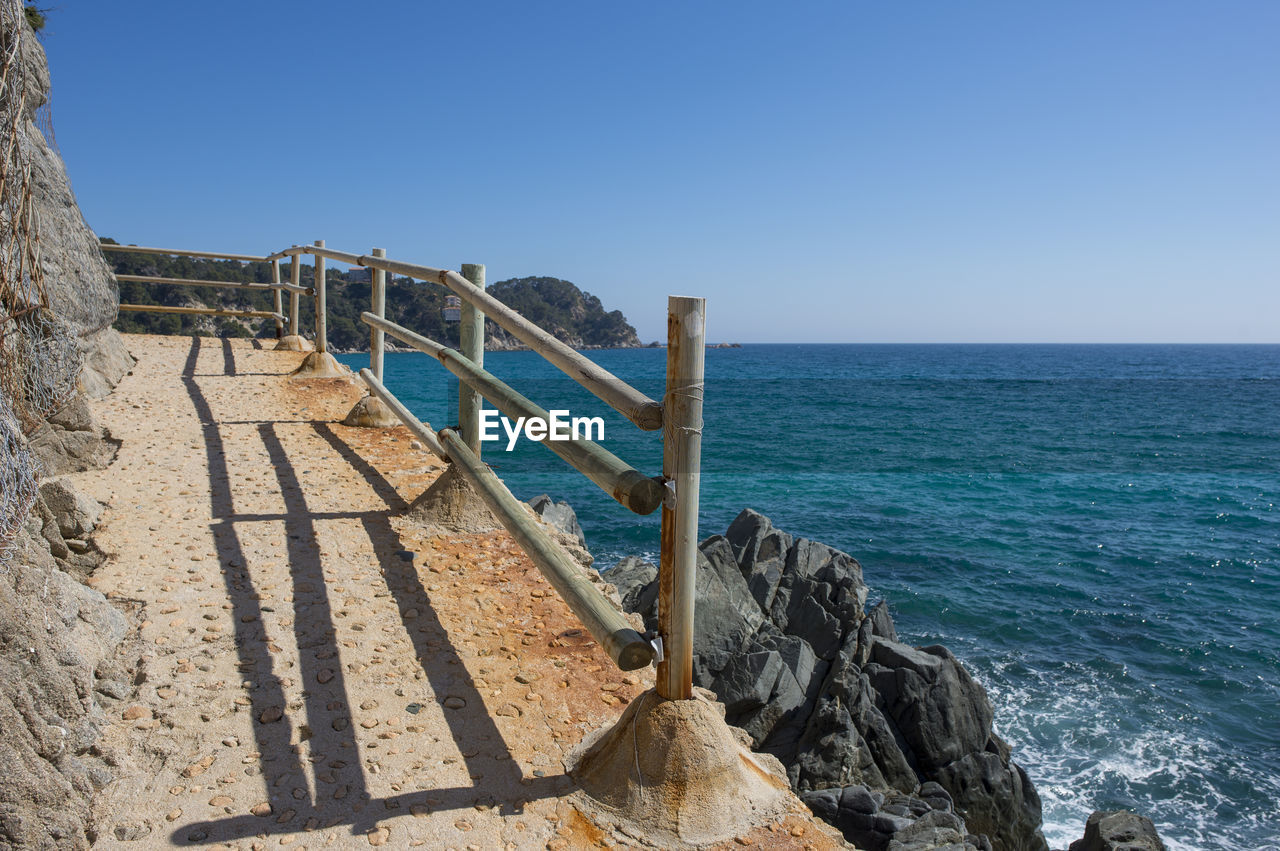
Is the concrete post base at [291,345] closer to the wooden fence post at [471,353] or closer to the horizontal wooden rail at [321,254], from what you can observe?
the horizontal wooden rail at [321,254]

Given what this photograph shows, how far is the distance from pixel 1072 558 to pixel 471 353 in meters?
17.6

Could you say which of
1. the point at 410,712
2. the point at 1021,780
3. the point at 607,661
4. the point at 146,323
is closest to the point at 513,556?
the point at 607,661

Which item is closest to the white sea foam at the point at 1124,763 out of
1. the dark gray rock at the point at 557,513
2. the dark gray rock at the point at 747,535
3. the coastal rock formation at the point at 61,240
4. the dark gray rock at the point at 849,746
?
the dark gray rock at the point at 849,746

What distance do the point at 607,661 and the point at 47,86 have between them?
14.7ft

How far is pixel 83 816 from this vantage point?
2.54m

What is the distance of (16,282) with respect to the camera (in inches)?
134

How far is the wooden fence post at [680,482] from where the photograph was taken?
2.67 meters

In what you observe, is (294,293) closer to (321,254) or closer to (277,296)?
(277,296)

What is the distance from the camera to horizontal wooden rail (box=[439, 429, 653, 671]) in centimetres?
277

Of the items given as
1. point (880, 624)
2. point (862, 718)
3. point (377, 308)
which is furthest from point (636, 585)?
point (377, 308)

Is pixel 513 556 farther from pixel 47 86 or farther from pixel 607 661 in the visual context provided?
pixel 47 86

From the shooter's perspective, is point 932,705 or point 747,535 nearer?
point 932,705

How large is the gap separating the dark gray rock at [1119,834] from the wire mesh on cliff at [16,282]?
328 inches

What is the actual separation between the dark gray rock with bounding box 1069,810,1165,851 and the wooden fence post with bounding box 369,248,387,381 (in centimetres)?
810
